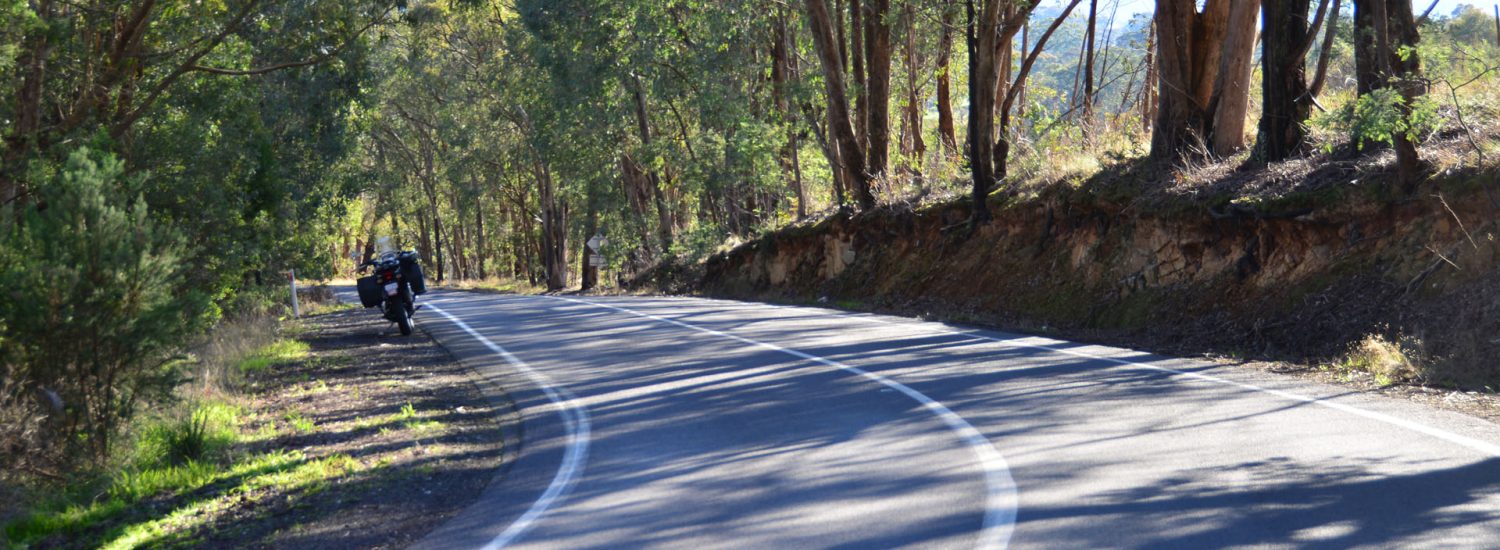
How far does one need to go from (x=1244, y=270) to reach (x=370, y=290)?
13.3 meters

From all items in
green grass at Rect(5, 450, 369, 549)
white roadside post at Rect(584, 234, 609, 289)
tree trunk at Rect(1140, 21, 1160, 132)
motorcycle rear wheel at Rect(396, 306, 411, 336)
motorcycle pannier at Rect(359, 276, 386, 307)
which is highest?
tree trunk at Rect(1140, 21, 1160, 132)

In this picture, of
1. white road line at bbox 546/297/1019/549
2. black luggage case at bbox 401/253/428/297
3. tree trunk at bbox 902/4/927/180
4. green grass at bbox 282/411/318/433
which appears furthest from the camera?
tree trunk at bbox 902/4/927/180

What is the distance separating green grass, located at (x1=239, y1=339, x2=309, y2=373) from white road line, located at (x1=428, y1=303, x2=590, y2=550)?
12.7 ft

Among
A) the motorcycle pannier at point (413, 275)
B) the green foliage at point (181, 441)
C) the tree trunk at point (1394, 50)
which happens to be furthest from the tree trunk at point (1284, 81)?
the green foliage at point (181, 441)

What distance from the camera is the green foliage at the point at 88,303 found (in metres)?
9.67

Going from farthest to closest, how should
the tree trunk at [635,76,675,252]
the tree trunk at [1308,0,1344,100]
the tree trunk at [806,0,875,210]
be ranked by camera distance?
the tree trunk at [635,76,675,252] → the tree trunk at [806,0,875,210] → the tree trunk at [1308,0,1344,100]

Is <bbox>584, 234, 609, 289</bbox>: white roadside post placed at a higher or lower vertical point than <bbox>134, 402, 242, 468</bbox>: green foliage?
higher

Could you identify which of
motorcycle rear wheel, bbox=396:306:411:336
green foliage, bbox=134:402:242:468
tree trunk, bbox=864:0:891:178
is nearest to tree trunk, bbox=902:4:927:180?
tree trunk, bbox=864:0:891:178

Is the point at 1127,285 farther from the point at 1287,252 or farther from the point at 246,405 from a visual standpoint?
the point at 246,405

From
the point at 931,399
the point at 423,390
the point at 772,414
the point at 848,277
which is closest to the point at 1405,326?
the point at 931,399

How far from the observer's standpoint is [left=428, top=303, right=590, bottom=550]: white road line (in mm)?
7191

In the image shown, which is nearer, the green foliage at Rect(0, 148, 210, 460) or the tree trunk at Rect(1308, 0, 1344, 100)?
the green foliage at Rect(0, 148, 210, 460)

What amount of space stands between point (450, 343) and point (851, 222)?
1321 centimetres

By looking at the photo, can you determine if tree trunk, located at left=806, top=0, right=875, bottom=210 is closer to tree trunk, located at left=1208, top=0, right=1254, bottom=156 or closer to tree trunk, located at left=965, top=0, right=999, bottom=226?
tree trunk, located at left=965, top=0, right=999, bottom=226
